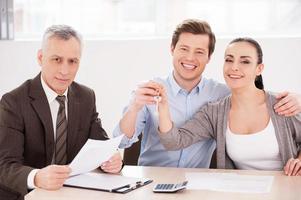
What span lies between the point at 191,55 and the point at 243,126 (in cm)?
48

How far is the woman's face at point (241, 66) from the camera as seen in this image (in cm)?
242

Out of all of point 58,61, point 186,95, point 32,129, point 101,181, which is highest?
point 58,61

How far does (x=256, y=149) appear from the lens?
2357 millimetres

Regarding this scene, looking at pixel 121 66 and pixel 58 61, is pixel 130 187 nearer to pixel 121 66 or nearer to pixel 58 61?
pixel 58 61

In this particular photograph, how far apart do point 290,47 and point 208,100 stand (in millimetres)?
1958

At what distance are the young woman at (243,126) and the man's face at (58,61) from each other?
0.45 meters

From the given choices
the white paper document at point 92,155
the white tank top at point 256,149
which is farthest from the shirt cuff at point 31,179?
the white tank top at point 256,149

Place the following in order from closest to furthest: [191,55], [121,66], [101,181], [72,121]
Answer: [101,181]
[72,121]
[191,55]
[121,66]

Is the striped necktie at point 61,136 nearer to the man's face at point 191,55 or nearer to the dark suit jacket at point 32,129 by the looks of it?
the dark suit jacket at point 32,129

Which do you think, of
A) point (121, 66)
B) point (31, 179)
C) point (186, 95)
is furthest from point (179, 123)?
point (121, 66)

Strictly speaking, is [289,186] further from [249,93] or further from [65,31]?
[65,31]

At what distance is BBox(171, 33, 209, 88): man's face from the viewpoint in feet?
8.61

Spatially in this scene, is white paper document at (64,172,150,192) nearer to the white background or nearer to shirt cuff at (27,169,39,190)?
shirt cuff at (27,169,39,190)

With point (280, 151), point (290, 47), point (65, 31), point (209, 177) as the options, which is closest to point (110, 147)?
point (209, 177)
